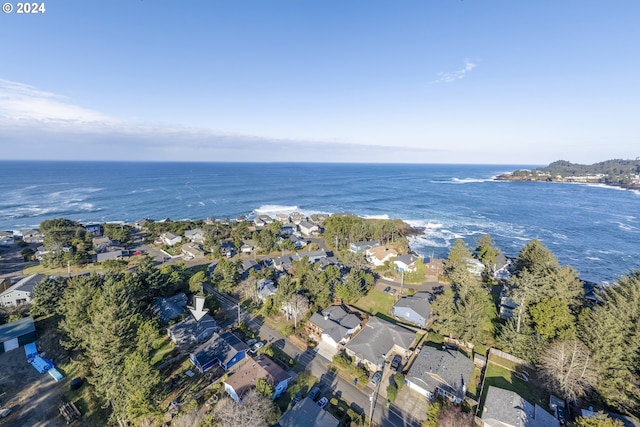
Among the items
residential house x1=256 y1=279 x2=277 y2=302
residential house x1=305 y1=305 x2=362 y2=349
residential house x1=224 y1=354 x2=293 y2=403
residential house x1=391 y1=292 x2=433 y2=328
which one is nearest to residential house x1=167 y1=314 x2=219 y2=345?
residential house x1=224 y1=354 x2=293 y2=403

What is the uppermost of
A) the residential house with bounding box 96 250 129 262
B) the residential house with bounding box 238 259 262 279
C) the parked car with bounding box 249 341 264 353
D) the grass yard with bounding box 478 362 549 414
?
the grass yard with bounding box 478 362 549 414

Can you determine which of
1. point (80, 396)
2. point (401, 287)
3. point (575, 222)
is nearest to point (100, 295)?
point (80, 396)

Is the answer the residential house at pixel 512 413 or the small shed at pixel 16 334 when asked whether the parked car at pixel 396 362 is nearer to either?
the residential house at pixel 512 413

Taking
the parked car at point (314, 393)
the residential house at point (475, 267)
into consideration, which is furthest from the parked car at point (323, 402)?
the residential house at point (475, 267)

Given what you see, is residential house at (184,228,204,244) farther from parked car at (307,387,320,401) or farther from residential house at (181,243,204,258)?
parked car at (307,387,320,401)

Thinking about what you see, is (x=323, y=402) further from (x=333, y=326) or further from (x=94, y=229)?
(x=94, y=229)

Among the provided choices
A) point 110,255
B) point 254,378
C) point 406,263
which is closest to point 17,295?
point 110,255

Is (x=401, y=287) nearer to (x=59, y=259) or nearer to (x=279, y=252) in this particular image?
(x=279, y=252)
